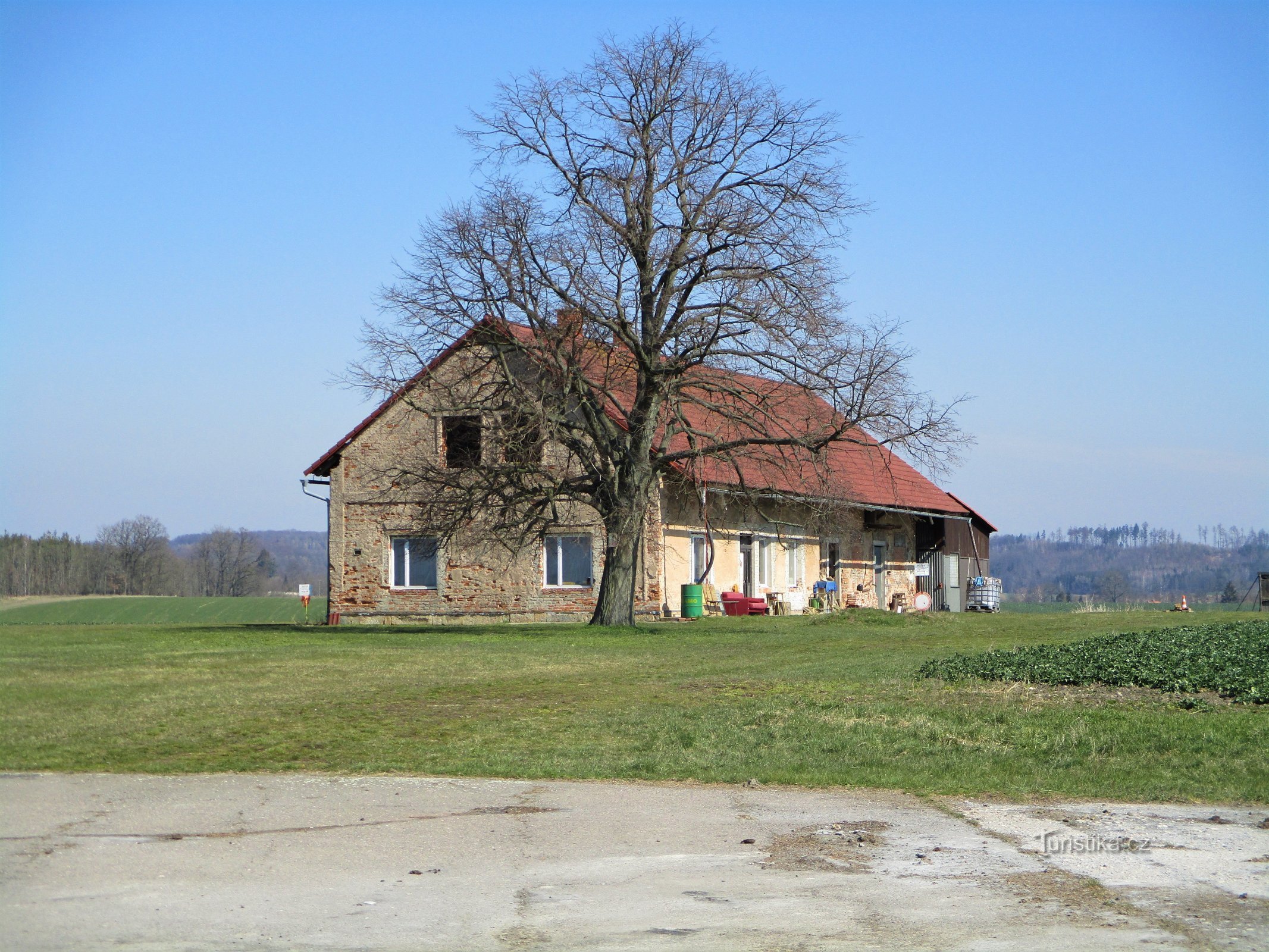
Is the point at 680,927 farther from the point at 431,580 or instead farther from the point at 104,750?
the point at 431,580

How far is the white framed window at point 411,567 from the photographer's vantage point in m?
36.0

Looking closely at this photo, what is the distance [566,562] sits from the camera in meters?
35.0

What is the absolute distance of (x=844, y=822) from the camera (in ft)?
26.5

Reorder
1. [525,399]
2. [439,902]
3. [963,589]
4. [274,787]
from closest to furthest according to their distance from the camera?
[439,902], [274,787], [525,399], [963,589]

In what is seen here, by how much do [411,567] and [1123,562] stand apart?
148810mm

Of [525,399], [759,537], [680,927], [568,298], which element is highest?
[568,298]

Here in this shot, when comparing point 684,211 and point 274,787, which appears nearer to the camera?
point 274,787

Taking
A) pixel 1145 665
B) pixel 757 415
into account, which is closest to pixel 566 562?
pixel 757 415

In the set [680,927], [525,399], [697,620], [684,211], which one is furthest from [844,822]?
[697,620]

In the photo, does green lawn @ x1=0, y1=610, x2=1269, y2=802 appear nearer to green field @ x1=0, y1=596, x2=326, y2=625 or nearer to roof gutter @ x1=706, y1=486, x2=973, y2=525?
roof gutter @ x1=706, y1=486, x2=973, y2=525

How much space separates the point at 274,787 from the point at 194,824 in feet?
4.34

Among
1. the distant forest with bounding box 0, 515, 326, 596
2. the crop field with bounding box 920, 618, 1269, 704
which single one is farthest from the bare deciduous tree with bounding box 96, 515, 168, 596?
the crop field with bounding box 920, 618, 1269, 704

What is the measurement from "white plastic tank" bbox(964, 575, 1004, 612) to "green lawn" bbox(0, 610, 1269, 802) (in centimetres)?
2486

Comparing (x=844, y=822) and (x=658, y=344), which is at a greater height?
(x=658, y=344)
